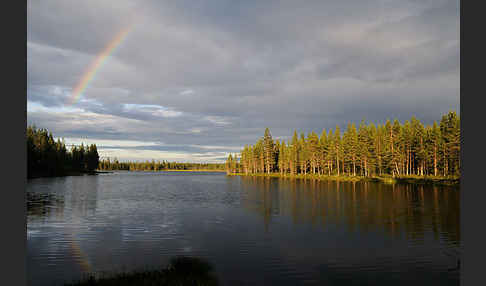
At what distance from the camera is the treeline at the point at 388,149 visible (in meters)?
76.6

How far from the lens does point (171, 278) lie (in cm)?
1143

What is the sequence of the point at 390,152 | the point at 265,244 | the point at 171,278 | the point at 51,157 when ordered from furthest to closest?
the point at 51,157, the point at 390,152, the point at 265,244, the point at 171,278

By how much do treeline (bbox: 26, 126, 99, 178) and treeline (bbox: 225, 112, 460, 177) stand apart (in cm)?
11194

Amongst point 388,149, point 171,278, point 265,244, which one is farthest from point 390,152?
point 171,278

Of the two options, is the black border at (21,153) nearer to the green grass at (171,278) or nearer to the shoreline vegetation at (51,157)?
the green grass at (171,278)

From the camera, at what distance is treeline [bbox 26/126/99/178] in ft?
372

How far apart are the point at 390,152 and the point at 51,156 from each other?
152012mm

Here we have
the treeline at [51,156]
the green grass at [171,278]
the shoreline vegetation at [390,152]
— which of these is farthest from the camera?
the treeline at [51,156]

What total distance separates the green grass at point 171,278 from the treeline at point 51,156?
404ft

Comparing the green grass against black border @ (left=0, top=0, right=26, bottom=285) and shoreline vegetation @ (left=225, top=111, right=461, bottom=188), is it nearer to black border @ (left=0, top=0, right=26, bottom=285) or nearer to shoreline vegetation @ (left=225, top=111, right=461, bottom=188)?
black border @ (left=0, top=0, right=26, bottom=285)

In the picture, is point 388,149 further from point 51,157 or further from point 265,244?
point 51,157

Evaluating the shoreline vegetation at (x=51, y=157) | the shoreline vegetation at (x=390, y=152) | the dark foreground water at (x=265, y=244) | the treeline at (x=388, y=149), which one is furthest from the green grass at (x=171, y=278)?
the shoreline vegetation at (x=51, y=157)
